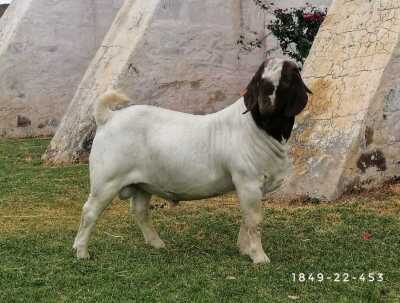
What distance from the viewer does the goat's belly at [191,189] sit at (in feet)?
16.7

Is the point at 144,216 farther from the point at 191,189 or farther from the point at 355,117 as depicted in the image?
the point at 355,117

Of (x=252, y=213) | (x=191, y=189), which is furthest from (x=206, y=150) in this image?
(x=252, y=213)

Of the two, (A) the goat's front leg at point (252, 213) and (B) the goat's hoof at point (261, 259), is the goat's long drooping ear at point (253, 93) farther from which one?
(B) the goat's hoof at point (261, 259)

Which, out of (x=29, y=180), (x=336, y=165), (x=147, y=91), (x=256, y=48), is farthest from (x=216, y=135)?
(x=256, y=48)

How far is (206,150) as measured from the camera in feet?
16.6

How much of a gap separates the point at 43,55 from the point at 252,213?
1029 centimetres

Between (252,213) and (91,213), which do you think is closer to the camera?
(252,213)

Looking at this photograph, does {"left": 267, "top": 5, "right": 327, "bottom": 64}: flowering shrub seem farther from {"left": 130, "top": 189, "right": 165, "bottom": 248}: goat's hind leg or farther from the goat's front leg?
the goat's front leg

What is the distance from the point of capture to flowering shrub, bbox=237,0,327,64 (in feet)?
33.9

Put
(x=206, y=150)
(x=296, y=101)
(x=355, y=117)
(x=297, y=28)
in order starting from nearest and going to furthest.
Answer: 1. (x=296, y=101)
2. (x=206, y=150)
3. (x=355, y=117)
4. (x=297, y=28)

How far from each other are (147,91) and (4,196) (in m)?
3.29

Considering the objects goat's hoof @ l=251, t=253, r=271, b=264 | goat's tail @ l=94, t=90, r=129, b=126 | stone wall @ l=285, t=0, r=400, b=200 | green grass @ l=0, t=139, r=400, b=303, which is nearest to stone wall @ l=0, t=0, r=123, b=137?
green grass @ l=0, t=139, r=400, b=303

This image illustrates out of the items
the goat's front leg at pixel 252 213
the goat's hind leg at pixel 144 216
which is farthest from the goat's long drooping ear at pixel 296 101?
the goat's hind leg at pixel 144 216

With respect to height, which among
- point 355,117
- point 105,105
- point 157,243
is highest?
point 105,105
